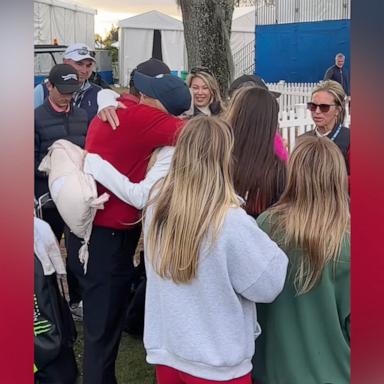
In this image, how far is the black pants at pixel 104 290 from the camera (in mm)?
2895

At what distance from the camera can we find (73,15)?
11.1m

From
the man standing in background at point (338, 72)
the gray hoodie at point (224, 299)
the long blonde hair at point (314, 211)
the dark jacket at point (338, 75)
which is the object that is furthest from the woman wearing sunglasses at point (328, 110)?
the man standing in background at point (338, 72)

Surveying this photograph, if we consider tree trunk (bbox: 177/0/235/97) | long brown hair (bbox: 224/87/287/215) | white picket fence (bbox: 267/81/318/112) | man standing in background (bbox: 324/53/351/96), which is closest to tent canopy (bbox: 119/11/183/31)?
white picket fence (bbox: 267/81/318/112)

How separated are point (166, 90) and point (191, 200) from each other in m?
0.85

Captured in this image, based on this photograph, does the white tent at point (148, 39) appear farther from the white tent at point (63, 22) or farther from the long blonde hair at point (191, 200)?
the long blonde hair at point (191, 200)

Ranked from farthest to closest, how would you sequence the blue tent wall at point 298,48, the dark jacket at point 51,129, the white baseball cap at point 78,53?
the blue tent wall at point 298,48
the white baseball cap at point 78,53
the dark jacket at point 51,129

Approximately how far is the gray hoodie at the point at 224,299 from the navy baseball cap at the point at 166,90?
893mm

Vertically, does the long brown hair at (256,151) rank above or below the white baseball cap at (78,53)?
below

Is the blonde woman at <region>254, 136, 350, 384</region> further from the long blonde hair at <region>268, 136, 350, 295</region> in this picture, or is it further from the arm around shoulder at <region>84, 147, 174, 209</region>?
the arm around shoulder at <region>84, 147, 174, 209</region>

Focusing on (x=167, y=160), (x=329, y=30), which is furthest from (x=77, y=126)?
(x=329, y=30)

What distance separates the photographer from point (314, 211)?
7.13ft

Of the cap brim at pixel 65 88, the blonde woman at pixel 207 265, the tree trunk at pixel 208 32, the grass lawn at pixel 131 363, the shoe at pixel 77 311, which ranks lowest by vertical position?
the grass lawn at pixel 131 363

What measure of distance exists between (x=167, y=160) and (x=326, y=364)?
3.22 ft
